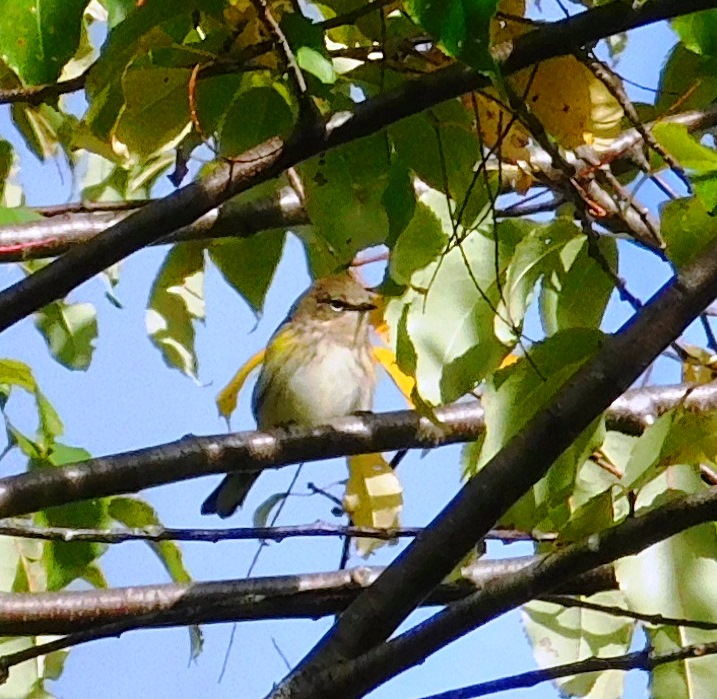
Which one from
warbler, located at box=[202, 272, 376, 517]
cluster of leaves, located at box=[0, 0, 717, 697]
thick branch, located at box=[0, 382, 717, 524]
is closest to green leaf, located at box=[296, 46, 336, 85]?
cluster of leaves, located at box=[0, 0, 717, 697]

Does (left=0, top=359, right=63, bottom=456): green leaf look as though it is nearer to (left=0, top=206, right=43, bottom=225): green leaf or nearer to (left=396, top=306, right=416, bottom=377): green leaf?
(left=0, top=206, right=43, bottom=225): green leaf

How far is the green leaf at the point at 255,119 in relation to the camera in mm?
679

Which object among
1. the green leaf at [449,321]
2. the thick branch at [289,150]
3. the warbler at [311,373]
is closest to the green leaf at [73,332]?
the green leaf at [449,321]

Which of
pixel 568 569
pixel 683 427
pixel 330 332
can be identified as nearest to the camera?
pixel 568 569

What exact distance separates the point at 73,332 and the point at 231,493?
788mm

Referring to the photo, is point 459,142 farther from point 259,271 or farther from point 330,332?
point 330,332

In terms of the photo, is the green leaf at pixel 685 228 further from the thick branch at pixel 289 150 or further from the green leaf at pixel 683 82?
the green leaf at pixel 683 82

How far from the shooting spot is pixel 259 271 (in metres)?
0.88

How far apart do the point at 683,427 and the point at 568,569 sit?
157mm

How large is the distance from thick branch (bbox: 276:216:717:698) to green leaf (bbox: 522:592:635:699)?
0.33 m

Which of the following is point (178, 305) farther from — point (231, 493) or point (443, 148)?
point (231, 493)

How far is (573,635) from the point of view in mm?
866

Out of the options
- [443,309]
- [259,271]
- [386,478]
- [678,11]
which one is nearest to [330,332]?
[386,478]

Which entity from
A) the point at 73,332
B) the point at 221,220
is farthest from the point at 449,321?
the point at 73,332
